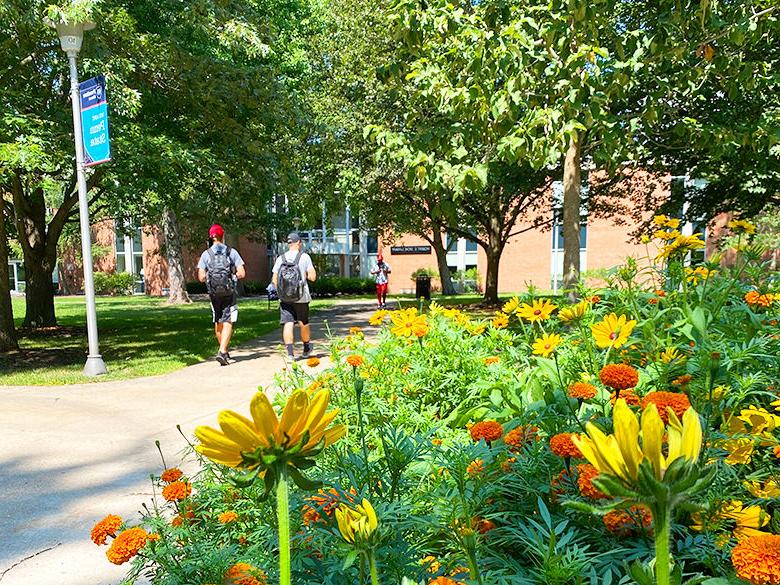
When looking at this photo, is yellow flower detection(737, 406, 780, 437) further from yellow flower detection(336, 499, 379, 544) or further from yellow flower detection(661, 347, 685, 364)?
Answer: yellow flower detection(336, 499, 379, 544)

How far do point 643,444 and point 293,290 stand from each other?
729cm

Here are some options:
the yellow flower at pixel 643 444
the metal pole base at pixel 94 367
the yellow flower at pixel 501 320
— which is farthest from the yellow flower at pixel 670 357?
the metal pole base at pixel 94 367

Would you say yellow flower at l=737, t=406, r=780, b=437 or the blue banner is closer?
yellow flower at l=737, t=406, r=780, b=437

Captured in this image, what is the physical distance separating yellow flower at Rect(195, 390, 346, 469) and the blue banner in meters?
7.04

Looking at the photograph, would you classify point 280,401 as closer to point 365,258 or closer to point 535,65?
point 535,65

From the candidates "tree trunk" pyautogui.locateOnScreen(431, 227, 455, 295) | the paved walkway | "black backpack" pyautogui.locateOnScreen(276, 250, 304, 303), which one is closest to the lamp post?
the paved walkway

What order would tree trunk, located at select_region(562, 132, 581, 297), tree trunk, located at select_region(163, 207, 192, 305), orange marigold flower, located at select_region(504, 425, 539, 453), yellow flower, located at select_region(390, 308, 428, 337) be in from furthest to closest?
tree trunk, located at select_region(163, 207, 192, 305) → tree trunk, located at select_region(562, 132, 581, 297) → yellow flower, located at select_region(390, 308, 428, 337) → orange marigold flower, located at select_region(504, 425, 539, 453)

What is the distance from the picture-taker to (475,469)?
5.57 ft

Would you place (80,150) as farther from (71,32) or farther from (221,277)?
(221,277)

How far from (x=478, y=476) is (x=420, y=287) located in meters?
19.7

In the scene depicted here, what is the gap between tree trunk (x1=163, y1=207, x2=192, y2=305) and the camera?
25.3 m

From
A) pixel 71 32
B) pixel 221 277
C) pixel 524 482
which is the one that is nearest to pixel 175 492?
pixel 524 482

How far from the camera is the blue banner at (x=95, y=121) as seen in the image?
6.79 metres

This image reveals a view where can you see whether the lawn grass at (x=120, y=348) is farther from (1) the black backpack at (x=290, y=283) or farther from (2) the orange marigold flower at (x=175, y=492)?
(2) the orange marigold flower at (x=175, y=492)
